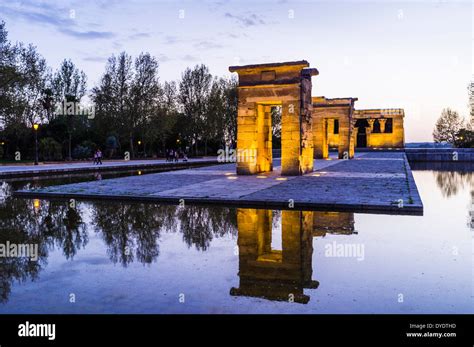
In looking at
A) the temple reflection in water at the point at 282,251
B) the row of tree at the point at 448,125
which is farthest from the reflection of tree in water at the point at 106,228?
the row of tree at the point at 448,125

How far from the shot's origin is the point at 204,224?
8.54 m

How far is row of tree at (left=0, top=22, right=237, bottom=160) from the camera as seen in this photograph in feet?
138

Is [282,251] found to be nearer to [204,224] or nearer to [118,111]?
[204,224]

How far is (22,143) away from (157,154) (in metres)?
16.1

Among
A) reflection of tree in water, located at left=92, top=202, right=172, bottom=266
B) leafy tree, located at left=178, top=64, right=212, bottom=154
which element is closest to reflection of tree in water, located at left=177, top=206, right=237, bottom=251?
reflection of tree in water, located at left=92, top=202, right=172, bottom=266

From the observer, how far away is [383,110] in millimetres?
59062

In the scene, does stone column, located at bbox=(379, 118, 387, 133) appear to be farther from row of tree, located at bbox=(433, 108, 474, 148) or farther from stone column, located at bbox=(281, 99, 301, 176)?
stone column, located at bbox=(281, 99, 301, 176)

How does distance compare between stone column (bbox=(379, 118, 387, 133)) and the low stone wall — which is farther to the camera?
stone column (bbox=(379, 118, 387, 133))

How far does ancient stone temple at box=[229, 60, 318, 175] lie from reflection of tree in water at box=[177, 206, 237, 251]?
28.9 ft

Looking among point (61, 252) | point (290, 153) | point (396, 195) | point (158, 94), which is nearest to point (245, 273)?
point (61, 252)

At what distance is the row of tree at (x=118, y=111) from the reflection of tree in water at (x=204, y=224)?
103 feet

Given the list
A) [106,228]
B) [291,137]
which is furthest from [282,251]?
[291,137]

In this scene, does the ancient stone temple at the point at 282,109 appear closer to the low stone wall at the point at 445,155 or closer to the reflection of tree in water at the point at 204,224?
the reflection of tree in water at the point at 204,224

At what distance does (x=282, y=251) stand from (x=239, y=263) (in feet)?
2.95
